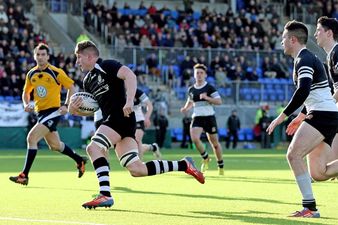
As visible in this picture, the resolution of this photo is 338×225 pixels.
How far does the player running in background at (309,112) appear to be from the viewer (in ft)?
40.1

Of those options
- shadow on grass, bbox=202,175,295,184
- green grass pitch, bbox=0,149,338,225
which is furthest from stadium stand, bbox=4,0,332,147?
shadow on grass, bbox=202,175,295,184

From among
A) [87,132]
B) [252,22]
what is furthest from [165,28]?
[87,132]

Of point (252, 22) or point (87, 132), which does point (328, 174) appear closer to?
point (87, 132)

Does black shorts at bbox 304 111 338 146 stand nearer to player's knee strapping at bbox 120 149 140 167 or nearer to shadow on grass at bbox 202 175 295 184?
player's knee strapping at bbox 120 149 140 167

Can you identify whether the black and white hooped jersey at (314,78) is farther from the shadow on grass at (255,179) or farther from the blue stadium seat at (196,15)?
the blue stadium seat at (196,15)

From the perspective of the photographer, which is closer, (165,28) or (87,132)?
(87,132)

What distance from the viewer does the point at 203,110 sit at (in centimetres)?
2317

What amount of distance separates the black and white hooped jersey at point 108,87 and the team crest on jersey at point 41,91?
16.9ft

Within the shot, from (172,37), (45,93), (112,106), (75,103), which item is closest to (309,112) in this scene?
(112,106)

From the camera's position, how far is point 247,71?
44.8 m

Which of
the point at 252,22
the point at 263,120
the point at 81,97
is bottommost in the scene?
the point at 263,120

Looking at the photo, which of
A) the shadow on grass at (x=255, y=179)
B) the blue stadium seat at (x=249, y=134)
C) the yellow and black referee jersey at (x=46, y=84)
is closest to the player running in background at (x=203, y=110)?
the shadow on grass at (x=255, y=179)

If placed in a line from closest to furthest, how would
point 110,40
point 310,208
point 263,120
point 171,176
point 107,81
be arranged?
point 310,208, point 107,81, point 171,176, point 263,120, point 110,40

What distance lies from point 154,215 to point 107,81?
2.13 m
